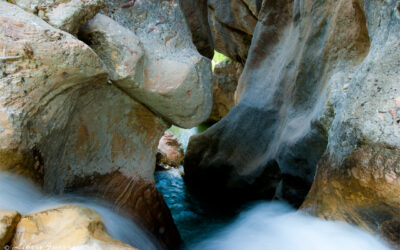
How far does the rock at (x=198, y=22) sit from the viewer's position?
5057 mm

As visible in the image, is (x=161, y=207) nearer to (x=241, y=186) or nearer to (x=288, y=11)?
(x=241, y=186)

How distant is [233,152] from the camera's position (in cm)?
603

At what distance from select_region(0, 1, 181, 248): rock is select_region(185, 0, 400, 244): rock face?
1.80 m

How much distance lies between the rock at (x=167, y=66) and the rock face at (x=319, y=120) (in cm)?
129

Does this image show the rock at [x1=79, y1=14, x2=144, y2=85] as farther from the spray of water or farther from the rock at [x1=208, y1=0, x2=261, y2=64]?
the rock at [x1=208, y1=0, x2=261, y2=64]

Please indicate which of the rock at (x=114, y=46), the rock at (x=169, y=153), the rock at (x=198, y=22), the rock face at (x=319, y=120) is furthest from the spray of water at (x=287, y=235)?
the rock at (x=169, y=153)

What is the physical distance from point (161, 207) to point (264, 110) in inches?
113

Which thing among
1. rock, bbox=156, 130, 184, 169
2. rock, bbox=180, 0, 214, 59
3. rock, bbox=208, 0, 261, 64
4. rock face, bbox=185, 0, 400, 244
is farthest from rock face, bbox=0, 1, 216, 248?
rock, bbox=208, 0, 261, 64

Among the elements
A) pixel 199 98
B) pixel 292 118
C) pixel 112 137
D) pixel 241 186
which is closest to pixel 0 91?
pixel 112 137

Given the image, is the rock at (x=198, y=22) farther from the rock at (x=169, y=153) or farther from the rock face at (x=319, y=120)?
the rock at (x=169, y=153)

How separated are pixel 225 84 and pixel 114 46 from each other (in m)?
9.57

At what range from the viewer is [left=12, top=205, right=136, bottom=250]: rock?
1.38m

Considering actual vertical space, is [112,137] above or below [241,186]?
above

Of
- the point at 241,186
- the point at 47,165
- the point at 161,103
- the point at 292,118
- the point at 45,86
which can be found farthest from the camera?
the point at 241,186
